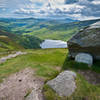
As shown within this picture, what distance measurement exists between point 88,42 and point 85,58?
3904mm

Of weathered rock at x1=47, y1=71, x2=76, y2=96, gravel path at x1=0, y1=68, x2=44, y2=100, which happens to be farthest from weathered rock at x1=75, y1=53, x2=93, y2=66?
gravel path at x1=0, y1=68, x2=44, y2=100

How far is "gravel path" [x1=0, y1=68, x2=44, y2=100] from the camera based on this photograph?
15.1 m

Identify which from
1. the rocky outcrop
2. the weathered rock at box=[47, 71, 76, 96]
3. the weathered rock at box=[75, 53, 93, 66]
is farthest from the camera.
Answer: the weathered rock at box=[75, 53, 93, 66]

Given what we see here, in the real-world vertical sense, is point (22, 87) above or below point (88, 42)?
below

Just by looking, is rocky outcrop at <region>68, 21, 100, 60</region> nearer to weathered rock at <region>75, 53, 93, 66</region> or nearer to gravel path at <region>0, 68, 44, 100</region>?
weathered rock at <region>75, 53, 93, 66</region>

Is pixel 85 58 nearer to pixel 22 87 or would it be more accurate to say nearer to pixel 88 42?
pixel 88 42

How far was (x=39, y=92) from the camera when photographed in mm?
14805

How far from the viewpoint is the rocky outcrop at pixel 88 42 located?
2598 centimetres

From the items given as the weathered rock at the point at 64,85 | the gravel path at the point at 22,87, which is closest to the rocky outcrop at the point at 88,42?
the gravel path at the point at 22,87

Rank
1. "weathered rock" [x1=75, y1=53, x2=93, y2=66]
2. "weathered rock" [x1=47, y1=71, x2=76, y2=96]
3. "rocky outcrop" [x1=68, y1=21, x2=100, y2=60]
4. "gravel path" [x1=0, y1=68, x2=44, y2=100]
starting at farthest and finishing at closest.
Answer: "weathered rock" [x1=75, y1=53, x2=93, y2=66], "rocky outcrop" [x1=68, y1=21, x2=100, y2=60], "gravel path" [x1=0, y1=68, x2=44, y2=100], "weathered rock" [x1=47, y1=71, x2=76, y2=96]

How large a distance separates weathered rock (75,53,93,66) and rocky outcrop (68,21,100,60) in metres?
1.15

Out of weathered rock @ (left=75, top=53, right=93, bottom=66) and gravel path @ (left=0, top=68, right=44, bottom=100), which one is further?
weathered rock @ (left=75, top=53, right=93, bottom=66)

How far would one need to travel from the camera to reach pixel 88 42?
27.1 m

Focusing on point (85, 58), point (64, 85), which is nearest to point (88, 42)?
point (85, 58)
